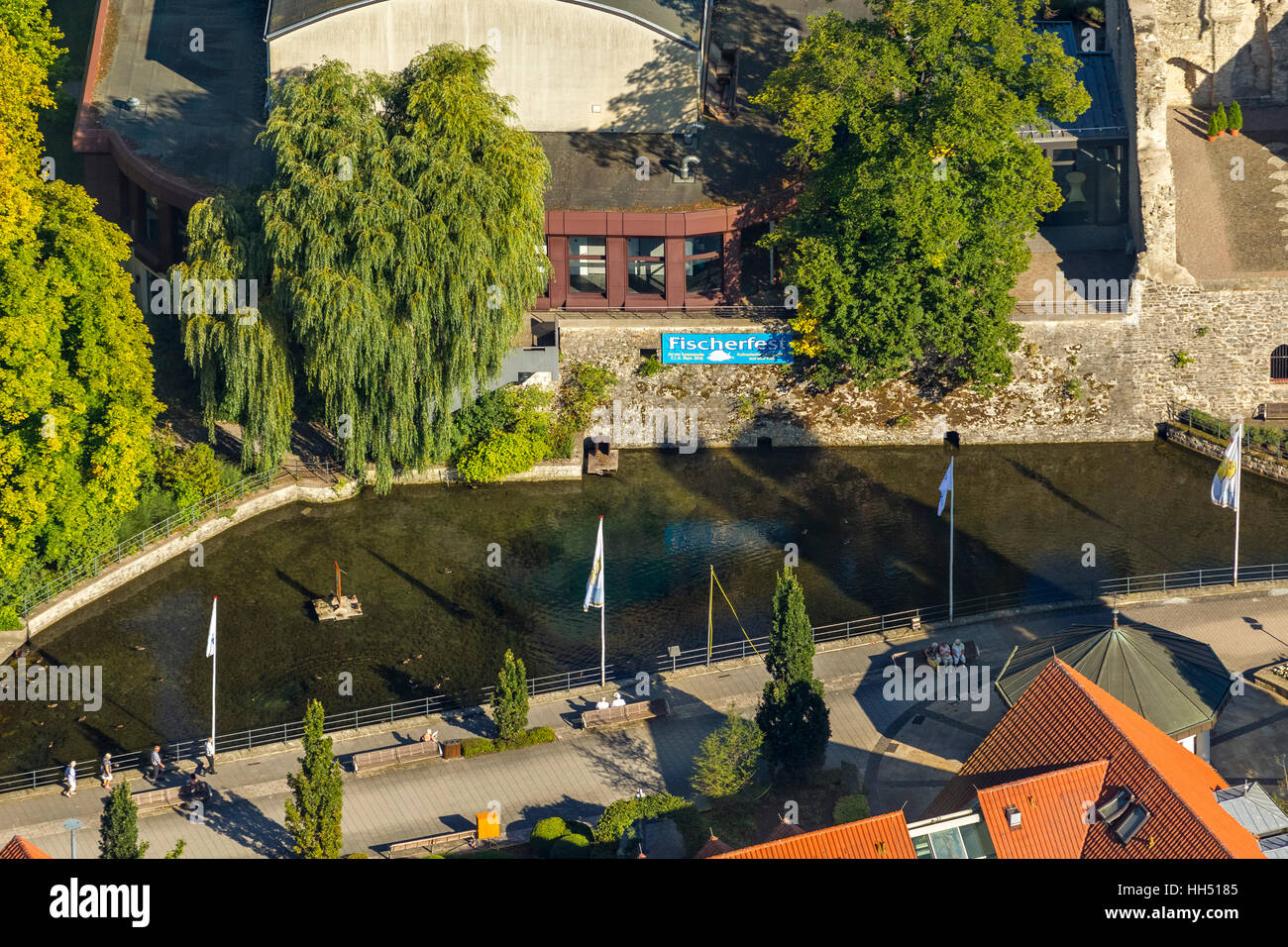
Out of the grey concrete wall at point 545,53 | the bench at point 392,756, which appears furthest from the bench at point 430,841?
the grey concrete wall at point 545,53

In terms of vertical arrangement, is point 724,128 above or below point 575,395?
above

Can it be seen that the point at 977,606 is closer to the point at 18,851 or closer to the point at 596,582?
the point at 596,582

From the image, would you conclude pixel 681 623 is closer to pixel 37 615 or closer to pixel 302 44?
pixel 37 615

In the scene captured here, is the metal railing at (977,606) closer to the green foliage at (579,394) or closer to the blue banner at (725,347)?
the blue banner at (725,347)

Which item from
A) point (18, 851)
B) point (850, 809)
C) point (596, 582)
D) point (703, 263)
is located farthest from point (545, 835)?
point (703, 263)

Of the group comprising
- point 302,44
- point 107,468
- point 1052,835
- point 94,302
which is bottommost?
point 1052,835
